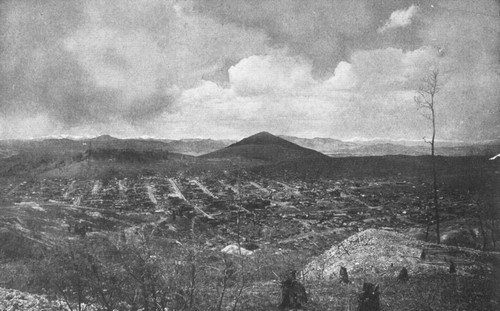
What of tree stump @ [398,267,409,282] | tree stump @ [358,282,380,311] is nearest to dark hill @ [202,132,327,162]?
tree stump @ [398,267,409,282]

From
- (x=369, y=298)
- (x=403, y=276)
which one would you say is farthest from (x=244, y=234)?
(x=369, y=298)

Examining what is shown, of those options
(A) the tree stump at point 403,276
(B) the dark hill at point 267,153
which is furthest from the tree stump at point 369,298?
(B) the dark hill at point 267,153

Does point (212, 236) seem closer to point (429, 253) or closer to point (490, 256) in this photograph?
point (429, 253)

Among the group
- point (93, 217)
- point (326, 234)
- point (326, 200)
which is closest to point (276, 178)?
point (326, 200)

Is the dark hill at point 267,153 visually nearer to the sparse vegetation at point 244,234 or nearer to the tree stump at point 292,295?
the sparse vegetation at point 244,234

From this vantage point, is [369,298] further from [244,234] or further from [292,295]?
[244,234]

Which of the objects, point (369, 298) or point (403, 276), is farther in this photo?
point (403, 276)

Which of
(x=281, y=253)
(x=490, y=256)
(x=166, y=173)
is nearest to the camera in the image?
(x=490, y=256)
